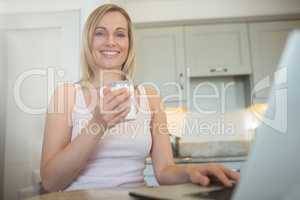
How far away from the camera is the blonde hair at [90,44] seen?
0.90m

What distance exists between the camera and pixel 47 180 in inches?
28.0

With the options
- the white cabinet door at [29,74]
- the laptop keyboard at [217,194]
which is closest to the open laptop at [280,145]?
the laptop keyboard at [217,194]

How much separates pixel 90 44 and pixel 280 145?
2.43 feet

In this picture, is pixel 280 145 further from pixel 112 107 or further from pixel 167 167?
pixel 167 167

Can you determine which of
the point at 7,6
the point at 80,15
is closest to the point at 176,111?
the point at 80,15

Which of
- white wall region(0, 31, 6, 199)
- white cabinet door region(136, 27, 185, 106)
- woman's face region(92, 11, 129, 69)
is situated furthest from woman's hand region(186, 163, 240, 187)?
white cabinet door region(136, 27, 185, 106)

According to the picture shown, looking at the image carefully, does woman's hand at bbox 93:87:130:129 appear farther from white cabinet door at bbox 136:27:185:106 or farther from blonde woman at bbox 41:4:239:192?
white cabinet door at bbox 136:27:185:106

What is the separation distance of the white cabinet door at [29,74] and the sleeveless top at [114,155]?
1.34 m

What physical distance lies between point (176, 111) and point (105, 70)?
6.16 feet

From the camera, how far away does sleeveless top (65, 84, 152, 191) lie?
742mm

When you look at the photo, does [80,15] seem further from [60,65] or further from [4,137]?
[4,137]

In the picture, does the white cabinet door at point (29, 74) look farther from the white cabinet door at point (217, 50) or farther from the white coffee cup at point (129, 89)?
the white coffee cup at point (129, 89)

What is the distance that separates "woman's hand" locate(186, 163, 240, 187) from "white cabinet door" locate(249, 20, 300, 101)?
219 cm

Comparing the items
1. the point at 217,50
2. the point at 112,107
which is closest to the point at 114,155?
the point at 112,107
